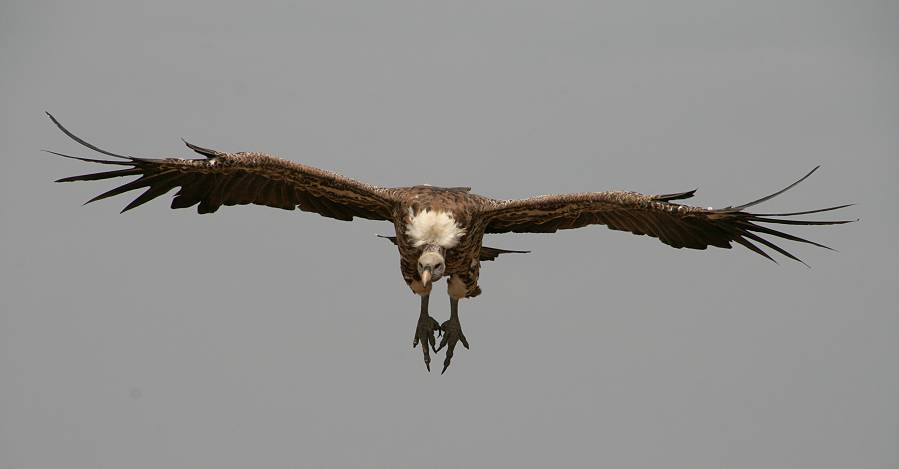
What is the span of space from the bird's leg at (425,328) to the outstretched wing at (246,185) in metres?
1.52

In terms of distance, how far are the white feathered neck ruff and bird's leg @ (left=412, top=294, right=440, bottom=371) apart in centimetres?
238

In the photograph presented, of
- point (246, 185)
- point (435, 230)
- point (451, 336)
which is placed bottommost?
point (451, 336)

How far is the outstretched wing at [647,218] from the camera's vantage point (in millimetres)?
15781

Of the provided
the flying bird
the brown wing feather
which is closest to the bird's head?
the flying bird

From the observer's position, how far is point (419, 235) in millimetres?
15969

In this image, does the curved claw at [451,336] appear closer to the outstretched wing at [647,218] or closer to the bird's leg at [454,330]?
the bird's leg at [454,330]

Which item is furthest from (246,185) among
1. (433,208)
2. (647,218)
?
(647,218)


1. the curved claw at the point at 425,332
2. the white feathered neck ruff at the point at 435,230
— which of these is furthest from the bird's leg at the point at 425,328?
the white feathered neck ruff at the point at 435,230

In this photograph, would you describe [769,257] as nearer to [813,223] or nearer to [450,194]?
[813,223]

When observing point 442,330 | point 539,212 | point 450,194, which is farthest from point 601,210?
point 442,330

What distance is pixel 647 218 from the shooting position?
54.4 feet

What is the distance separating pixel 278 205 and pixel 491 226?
270 cm

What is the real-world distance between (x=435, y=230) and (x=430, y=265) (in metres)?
0.48

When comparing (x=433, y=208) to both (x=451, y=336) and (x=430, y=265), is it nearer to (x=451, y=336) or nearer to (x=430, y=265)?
(x=430, y=265)
